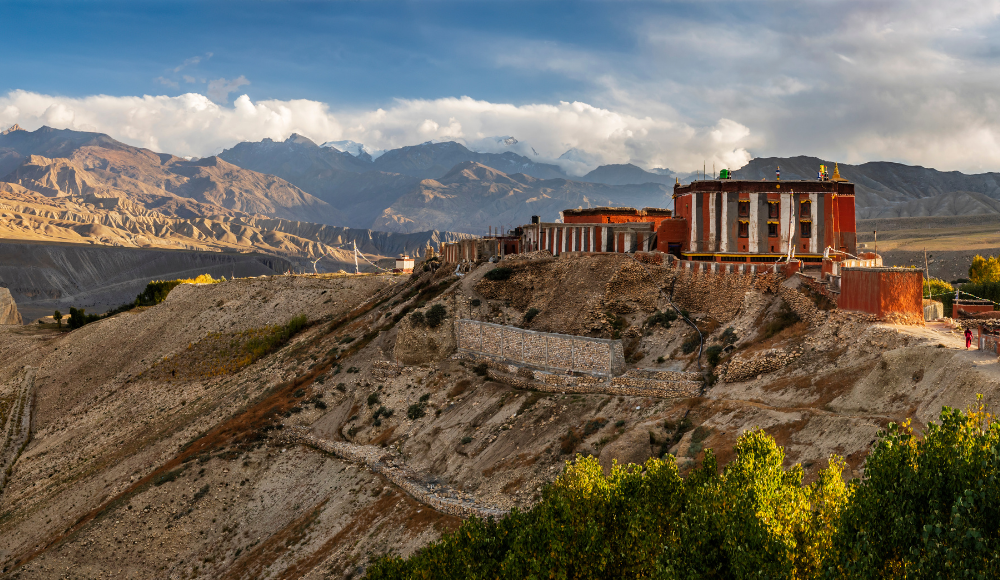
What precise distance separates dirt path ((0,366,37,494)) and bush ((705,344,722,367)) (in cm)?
6096

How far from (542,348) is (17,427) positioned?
61.3 m

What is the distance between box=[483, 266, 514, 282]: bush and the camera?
55875 mm

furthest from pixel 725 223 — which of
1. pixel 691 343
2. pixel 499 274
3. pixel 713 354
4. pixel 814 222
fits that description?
pixel 499 274

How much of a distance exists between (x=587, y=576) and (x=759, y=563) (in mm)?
5252

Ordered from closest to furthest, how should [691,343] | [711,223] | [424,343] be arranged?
[691,343] → [711,223] → [424,343]

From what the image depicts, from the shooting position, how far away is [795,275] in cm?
3938

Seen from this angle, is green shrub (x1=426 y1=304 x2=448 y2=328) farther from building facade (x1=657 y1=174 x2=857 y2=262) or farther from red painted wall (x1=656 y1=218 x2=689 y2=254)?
building facade (x1=657 y1=174 x2=857 y2=262)

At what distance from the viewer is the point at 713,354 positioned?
3631cm

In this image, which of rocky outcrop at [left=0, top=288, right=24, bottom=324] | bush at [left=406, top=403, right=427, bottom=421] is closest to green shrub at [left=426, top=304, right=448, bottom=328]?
bush at [left=406, top=403, right=427, bottom=421]

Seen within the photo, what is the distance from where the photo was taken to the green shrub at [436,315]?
5078cm

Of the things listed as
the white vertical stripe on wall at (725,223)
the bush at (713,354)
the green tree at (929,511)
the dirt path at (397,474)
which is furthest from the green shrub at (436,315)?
the green tree at (929,511)

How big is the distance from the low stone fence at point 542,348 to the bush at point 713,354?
5.13m

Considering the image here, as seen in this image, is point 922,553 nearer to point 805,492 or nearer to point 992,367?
point 805,492

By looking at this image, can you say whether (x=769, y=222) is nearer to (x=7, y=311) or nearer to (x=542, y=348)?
(x=542, y=348)
